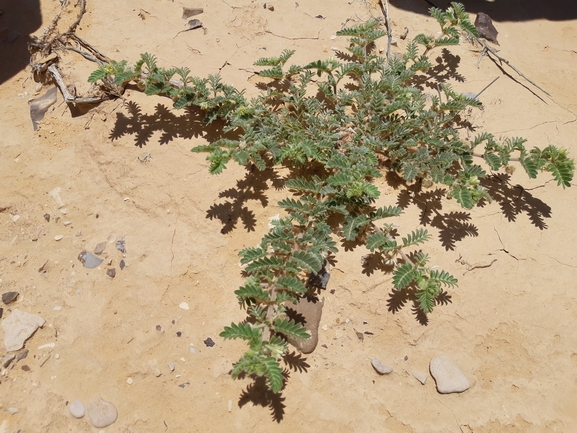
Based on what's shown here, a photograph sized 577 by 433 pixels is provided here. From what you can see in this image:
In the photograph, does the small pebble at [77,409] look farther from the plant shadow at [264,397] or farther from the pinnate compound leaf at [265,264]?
the pinnate compound leaf at [265,264]

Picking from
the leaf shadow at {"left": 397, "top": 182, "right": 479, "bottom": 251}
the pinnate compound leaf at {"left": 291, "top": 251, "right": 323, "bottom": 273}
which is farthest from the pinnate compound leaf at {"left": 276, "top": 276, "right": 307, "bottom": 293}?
the leaf shadow at {"left": 397, "top": 182, "right": 479, "bottom": 251}

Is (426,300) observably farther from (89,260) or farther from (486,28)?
(486,28)

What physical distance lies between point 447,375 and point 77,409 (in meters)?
2.31

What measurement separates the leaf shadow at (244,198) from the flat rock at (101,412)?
1.34 metres

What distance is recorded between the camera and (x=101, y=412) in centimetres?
259

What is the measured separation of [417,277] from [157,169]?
214cm

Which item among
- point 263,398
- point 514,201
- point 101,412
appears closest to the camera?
point 101,412

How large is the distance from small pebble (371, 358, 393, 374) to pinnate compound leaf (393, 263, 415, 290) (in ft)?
1.67

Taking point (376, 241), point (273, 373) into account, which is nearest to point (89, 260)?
point (273, 373)

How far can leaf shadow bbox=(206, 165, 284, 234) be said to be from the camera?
3.27m

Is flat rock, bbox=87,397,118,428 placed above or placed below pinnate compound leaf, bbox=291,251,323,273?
below

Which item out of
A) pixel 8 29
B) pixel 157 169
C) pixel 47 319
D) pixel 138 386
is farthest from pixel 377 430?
pixel 8 29

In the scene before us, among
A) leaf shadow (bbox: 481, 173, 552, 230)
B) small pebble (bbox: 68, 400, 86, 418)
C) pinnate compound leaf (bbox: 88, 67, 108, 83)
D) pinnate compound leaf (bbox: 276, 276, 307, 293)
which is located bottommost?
small pebble (bbox: 68, 400, 86, 418)

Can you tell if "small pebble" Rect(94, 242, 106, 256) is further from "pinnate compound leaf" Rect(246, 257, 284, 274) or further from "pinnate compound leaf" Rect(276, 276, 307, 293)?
"pinnate compound leaf" Rect(276, 276, 307, 293)
